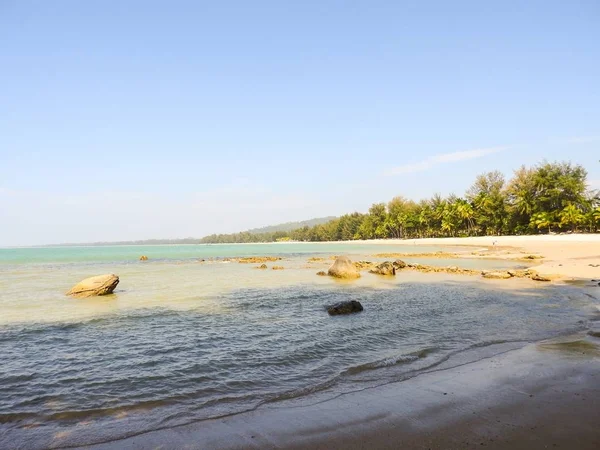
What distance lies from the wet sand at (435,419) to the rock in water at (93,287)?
19457 millimetres

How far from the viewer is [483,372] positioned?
7.98 metres

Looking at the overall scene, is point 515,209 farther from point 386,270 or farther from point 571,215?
point 386,270

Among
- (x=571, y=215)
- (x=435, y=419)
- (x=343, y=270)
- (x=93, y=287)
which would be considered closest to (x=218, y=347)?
(x=435, y=419)

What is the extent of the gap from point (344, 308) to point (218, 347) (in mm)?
6448

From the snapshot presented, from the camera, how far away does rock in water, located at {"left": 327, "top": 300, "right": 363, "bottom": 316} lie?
15.4 metres

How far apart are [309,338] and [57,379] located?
6.71 meters

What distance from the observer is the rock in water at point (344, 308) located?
50.6ft

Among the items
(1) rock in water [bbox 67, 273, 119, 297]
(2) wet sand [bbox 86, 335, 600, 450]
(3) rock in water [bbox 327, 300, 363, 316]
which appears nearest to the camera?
(2) wet sand [bbox 86, 335, 600, 450]

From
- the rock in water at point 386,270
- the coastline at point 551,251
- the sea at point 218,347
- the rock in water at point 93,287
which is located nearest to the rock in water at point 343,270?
the rock in water at point 386,270

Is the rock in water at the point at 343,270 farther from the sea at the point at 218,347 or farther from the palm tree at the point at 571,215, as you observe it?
the palm tree at the point at 571,215

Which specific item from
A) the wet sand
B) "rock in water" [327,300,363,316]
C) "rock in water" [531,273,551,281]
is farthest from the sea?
"rock in water" [531,273,551,281]

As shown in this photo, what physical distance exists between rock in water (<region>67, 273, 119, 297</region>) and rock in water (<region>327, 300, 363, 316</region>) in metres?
14.9

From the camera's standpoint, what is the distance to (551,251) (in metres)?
49.6

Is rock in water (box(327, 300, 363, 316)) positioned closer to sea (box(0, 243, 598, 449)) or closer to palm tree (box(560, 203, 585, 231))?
sea (box(0, 243, 598, 449))
